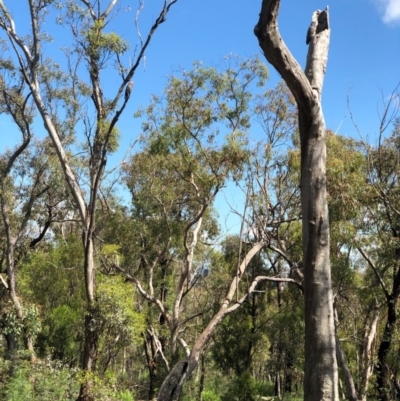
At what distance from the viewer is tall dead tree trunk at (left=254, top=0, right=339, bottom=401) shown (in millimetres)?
2850

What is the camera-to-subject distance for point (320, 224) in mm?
3043

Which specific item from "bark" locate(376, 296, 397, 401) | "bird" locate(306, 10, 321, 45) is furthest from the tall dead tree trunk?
"bark" locate(376, 296, 397, 401)

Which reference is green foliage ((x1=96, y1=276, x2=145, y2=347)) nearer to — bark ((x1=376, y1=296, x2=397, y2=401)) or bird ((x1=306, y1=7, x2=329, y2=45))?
bark ((x1=376, y1=296, x2=397, y2=401))

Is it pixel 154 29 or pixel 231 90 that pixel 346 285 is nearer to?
pixel 231 90

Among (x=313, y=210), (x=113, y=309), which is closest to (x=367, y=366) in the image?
(x=113, y=309)

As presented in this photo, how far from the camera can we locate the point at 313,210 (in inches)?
121

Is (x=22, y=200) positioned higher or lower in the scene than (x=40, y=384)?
higher

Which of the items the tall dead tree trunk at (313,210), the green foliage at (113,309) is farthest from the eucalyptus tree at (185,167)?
the tall dead tree trunk at (313,210)

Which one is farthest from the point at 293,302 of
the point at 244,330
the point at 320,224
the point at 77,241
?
the point at 320,224

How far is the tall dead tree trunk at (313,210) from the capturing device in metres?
2.85

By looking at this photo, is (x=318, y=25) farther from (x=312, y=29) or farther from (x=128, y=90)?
(x=128, y=90)

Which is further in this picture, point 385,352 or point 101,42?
point 385,352

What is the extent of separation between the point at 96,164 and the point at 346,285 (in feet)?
22.5

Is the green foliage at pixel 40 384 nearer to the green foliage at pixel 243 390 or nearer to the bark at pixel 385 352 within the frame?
the bark at pixel 385 352
